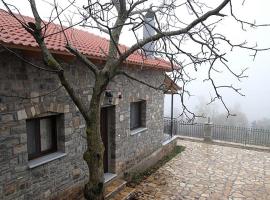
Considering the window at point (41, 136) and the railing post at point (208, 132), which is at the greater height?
the window at point (41, 136)

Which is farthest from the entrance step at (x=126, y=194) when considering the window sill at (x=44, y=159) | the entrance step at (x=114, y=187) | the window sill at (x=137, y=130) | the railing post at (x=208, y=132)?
the railing post at (x=208, y=132)

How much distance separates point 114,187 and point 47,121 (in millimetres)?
2855

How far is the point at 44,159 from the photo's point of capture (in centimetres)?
558

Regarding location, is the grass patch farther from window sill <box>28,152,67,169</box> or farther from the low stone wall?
window sill <box>28,152,67,169</box>

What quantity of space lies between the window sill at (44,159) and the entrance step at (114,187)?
1849mm

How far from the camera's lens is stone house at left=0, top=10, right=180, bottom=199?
4.68 meters

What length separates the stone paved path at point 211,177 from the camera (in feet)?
25.7

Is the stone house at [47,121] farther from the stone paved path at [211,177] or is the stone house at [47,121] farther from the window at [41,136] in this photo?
the stone paved path at [211,177]

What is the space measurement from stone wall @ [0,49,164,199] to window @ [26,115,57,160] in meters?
0.20

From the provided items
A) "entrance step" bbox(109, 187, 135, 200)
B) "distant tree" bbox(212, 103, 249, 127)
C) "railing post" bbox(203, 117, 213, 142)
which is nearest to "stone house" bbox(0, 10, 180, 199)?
"entrance step" bbox(109, 187, 135, 200)

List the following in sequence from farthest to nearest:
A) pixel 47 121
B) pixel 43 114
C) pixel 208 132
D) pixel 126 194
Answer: pixel 208 132, pixel 126 194, pixel 47 121, pixel 43 114

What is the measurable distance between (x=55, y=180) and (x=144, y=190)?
9.92 ft

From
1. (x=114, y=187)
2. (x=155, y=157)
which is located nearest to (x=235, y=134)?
(x=155, y=157)

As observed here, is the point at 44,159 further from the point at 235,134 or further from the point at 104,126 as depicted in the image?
the point at 235,134
